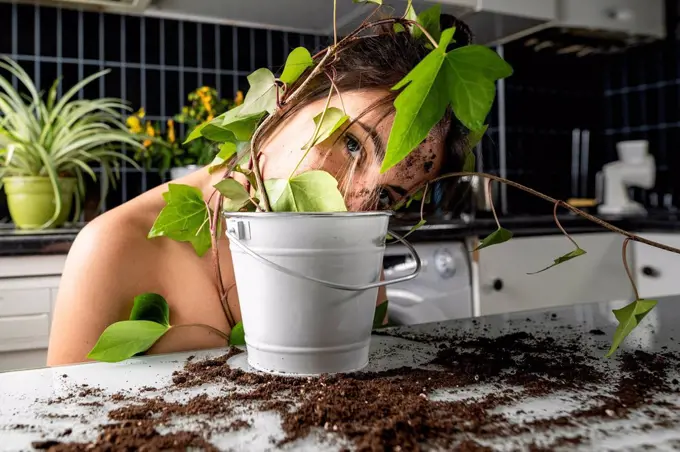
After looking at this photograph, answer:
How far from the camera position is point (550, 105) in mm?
2979

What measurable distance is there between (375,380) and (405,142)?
19 centimetres

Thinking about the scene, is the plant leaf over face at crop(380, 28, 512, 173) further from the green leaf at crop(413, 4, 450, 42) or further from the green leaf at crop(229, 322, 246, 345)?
the green leaf at crop(229, 322, 246, 345)

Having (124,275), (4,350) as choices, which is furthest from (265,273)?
(4,350)

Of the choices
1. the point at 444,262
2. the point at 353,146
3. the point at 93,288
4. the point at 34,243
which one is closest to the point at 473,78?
the point at 353,146

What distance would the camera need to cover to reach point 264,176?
621 mm

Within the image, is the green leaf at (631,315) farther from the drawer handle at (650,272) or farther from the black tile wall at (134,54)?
the drawer handle at (650,272)

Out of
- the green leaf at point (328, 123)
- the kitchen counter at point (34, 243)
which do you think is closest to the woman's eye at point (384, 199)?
the green leaf at point (328, 123)

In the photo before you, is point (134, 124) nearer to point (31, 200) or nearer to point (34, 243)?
point (31, 200)

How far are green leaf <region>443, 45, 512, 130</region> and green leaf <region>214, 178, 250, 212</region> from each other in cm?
19

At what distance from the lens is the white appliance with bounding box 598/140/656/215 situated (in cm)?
266

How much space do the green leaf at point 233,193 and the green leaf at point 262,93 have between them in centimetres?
7

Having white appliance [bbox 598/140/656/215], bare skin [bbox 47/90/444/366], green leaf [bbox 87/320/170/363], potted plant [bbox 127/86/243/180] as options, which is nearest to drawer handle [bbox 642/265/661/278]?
white appliance [bbox 598/140/656/215]

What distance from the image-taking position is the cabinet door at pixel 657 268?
2.14 m

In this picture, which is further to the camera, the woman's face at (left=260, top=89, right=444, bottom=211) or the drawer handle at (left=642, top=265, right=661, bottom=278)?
the drawer handle at (left=642, top=265, right=661, bottom=278)
